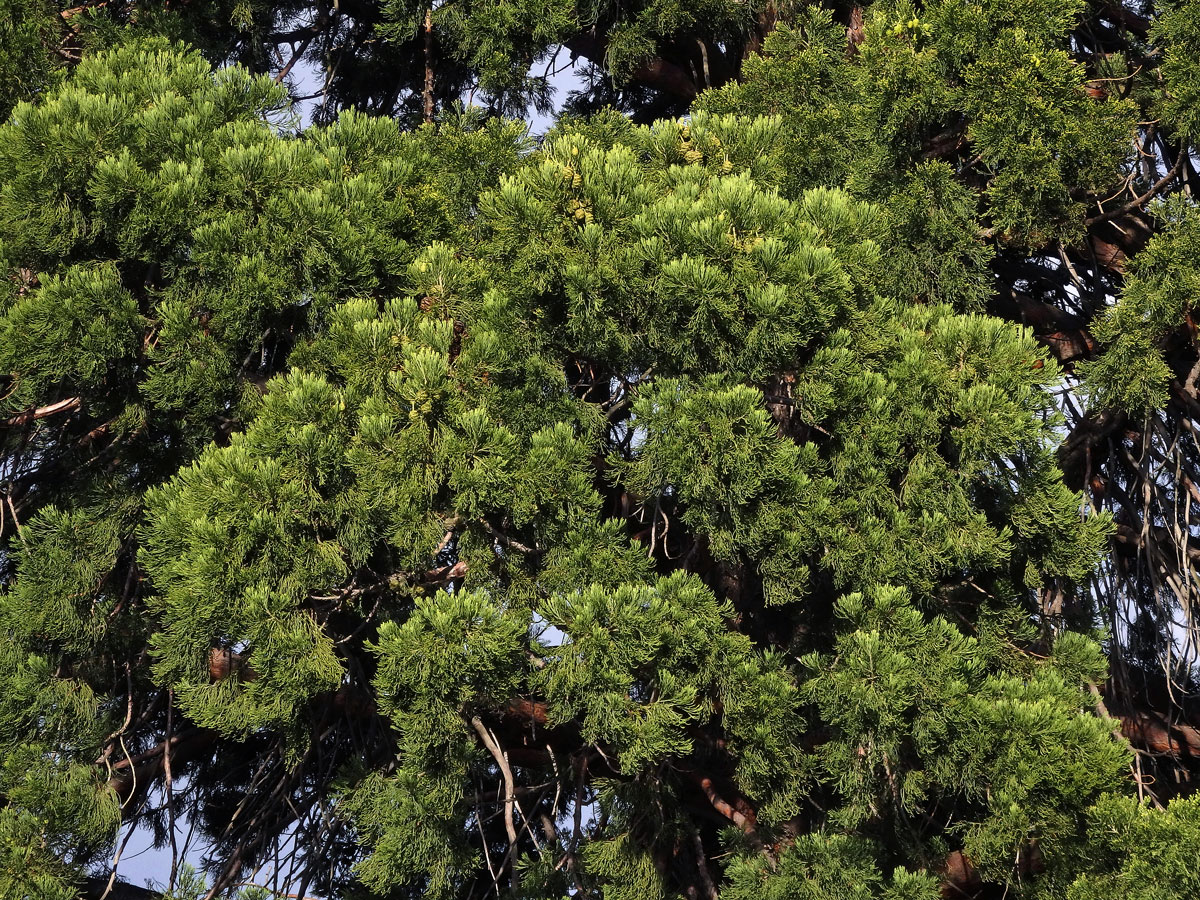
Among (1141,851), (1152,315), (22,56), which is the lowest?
(1141,851)

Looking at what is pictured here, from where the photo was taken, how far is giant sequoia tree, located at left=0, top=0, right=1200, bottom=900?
454 cm

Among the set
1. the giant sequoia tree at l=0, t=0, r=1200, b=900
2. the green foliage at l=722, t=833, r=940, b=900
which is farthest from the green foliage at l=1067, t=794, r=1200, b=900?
the green foliage at l=722, t=833, r=940, b=900

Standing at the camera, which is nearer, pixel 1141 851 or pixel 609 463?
pixel 1141 851

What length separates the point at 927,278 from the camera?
5.74 metres

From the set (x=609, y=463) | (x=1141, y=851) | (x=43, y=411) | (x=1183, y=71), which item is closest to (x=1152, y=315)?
(x=1183, y=71)

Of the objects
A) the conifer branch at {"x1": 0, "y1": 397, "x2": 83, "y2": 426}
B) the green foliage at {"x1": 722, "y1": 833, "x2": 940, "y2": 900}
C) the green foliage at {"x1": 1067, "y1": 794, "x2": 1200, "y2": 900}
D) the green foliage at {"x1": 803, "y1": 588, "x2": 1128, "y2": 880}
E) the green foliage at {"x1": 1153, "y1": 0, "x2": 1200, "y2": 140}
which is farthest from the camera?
the green foliage at {"x1": 1153, "y1": 0, "x2": 1200, "y2": 140}

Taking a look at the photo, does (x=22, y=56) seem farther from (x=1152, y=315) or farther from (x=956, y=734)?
(x=1152, y=315)

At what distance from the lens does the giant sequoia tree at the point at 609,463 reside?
179 inches

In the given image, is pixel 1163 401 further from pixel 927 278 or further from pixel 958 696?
pixel 958 696

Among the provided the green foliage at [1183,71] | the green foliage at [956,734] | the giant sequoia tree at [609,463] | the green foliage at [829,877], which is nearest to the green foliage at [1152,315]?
the giant sequoia tree at [609,463]

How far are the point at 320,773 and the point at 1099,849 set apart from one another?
3.46 metres

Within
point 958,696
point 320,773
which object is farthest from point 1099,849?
point 320,773

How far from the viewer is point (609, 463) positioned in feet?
16.5

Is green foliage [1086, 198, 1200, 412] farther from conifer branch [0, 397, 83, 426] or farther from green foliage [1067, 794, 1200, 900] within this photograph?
conifer branch [0, 397, 83, 426]
